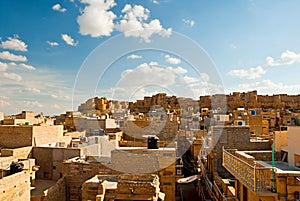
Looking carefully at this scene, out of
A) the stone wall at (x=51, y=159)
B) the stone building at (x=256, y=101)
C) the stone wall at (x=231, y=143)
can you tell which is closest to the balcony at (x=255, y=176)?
the stone wall at (x=231, y=143)

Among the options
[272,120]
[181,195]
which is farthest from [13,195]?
[272,120]

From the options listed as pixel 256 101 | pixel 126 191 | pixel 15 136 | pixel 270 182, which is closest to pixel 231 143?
pixel 270 182

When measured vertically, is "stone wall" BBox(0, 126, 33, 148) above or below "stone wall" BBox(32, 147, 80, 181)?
above

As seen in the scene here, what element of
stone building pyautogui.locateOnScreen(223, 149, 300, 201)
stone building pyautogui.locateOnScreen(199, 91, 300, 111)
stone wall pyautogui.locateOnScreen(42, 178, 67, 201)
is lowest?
stone wall pyautogui.locateOnScreen(42, 178, 67, 201)

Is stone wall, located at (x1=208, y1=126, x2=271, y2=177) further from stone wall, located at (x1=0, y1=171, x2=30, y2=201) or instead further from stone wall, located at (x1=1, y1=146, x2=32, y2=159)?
stone wall, located at (x1=1, y1=146, x2=32, y2=159)

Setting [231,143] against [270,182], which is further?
[231,143]

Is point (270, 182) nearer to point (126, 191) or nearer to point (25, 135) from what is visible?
point (126, 191)

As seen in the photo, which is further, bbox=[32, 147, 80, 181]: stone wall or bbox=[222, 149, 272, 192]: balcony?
bbox=[32, 147, 80, 181]: stone wall

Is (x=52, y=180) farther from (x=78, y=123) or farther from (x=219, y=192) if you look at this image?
(x=78, y=123)

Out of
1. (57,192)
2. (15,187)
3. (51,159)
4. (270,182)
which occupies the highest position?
(270,182)

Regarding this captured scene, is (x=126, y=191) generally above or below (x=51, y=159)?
above

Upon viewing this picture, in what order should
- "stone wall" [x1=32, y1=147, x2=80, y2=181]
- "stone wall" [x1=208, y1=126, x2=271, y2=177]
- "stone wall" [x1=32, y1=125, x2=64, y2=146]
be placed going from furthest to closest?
"stone wall" [x1=32, y1=125, x2=64, y2=146]
"stone wall" [x1=32, y1=147, x2=80, y2=181]
"stone wall" [x1=208, y1=126, x2=271, y2=177]

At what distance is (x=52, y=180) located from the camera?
15.0 metres

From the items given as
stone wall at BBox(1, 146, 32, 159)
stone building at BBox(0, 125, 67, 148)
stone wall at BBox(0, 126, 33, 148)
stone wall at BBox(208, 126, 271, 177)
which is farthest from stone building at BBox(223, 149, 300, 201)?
stone wall at BBox(0, 126, 33, 148)
